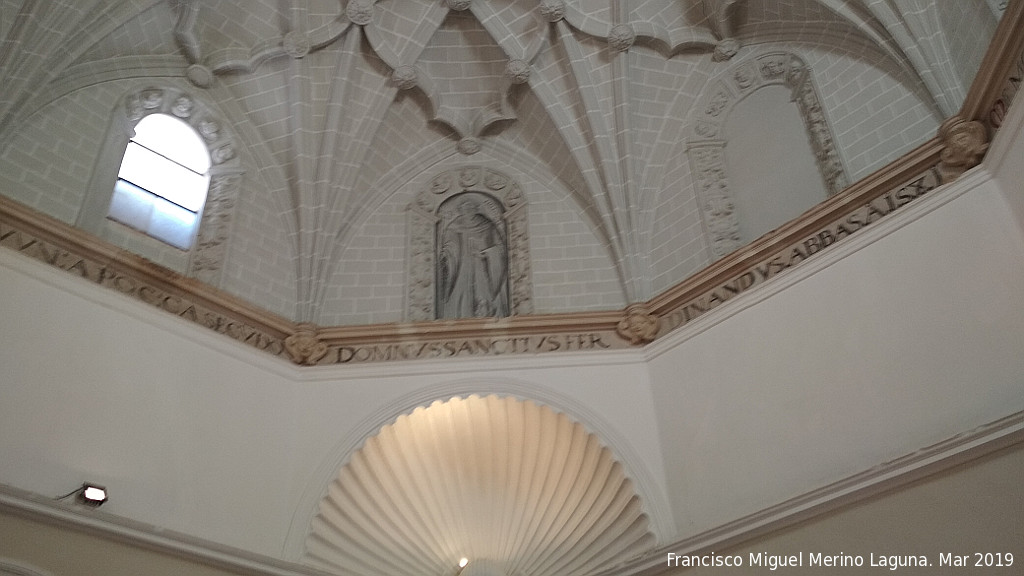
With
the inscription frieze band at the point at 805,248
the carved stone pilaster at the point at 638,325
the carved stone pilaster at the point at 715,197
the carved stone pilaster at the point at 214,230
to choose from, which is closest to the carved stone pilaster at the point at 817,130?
the inscription frieze band at the point at 805,248

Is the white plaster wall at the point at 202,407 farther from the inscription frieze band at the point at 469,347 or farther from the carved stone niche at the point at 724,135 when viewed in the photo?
the carved stone niche at the point at 724,135

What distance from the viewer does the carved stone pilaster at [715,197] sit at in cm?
852

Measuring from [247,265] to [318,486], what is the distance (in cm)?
252

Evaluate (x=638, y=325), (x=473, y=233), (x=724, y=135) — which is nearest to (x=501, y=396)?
(x=638, y=325)

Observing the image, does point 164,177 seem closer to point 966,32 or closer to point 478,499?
point 478,499

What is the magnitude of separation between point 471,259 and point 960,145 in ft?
15.8

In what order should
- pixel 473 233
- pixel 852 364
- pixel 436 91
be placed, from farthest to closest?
pixel 436 91, pixel 473 233, pixel 852 364

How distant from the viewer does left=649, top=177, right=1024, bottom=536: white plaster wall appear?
613 cm

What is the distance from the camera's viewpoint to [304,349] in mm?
8352

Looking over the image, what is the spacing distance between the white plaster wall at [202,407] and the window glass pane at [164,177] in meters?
1.68

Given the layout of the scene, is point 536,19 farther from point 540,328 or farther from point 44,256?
point 44,256

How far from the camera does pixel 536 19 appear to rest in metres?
9.84

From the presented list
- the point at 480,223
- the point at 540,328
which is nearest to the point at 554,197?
the point at 480,223

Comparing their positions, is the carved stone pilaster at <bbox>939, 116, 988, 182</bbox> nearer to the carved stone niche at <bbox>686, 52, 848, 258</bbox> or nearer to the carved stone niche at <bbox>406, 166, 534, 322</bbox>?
the carved stone niche at <bbox>686, 52, 848, 258</bbox>
